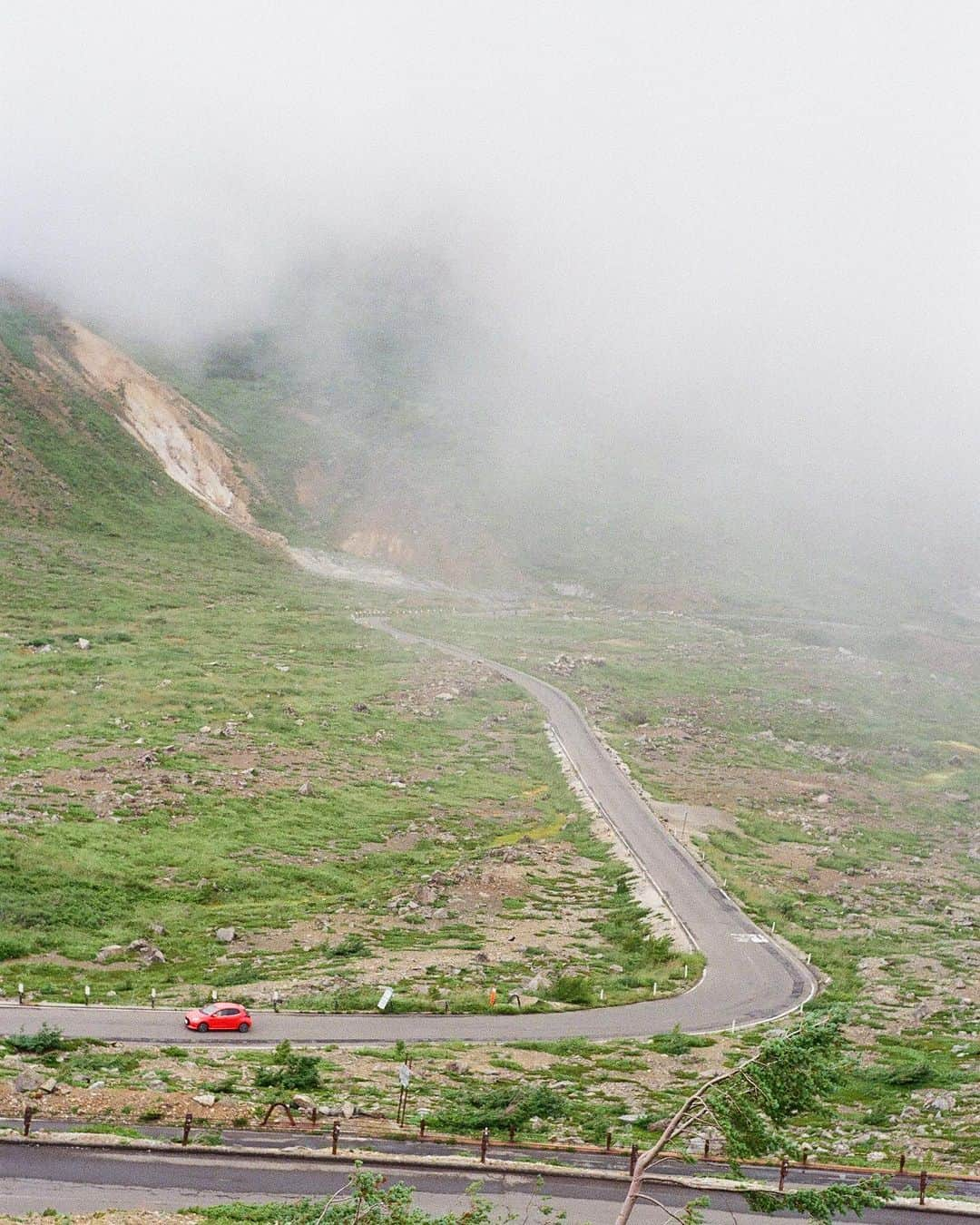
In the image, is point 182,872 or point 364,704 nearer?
point 182,872

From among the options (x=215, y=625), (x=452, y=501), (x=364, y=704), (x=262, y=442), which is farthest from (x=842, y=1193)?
(x=262, y=442)

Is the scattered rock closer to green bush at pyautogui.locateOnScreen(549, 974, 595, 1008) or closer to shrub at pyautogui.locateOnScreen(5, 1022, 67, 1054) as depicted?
green bush at pyautogui.locateOnScreen(549, 974, 595, 1008)

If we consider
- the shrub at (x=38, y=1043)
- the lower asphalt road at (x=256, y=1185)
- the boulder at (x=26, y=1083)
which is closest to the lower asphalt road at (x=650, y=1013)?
the shrub at (x=38, y=1043)

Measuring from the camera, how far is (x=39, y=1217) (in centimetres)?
1555

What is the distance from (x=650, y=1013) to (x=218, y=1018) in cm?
1314

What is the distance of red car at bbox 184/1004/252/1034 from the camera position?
27.5 m

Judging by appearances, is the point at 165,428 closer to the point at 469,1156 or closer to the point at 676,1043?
the point at 676,1043

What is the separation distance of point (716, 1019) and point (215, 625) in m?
79.7

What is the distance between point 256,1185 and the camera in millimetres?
17828

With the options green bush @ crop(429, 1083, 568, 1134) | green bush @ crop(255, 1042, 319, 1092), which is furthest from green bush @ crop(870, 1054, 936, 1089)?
green bush @ crop(255, 1042, 319, 1092)

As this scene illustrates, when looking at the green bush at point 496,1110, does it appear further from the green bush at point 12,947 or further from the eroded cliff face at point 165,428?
the eroded cliff face at point 165,428

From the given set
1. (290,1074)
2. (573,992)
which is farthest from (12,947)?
(573,992)

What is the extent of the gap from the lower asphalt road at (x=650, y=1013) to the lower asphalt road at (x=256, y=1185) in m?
8.75

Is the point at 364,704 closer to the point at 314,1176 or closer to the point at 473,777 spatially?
the point at 473,777
